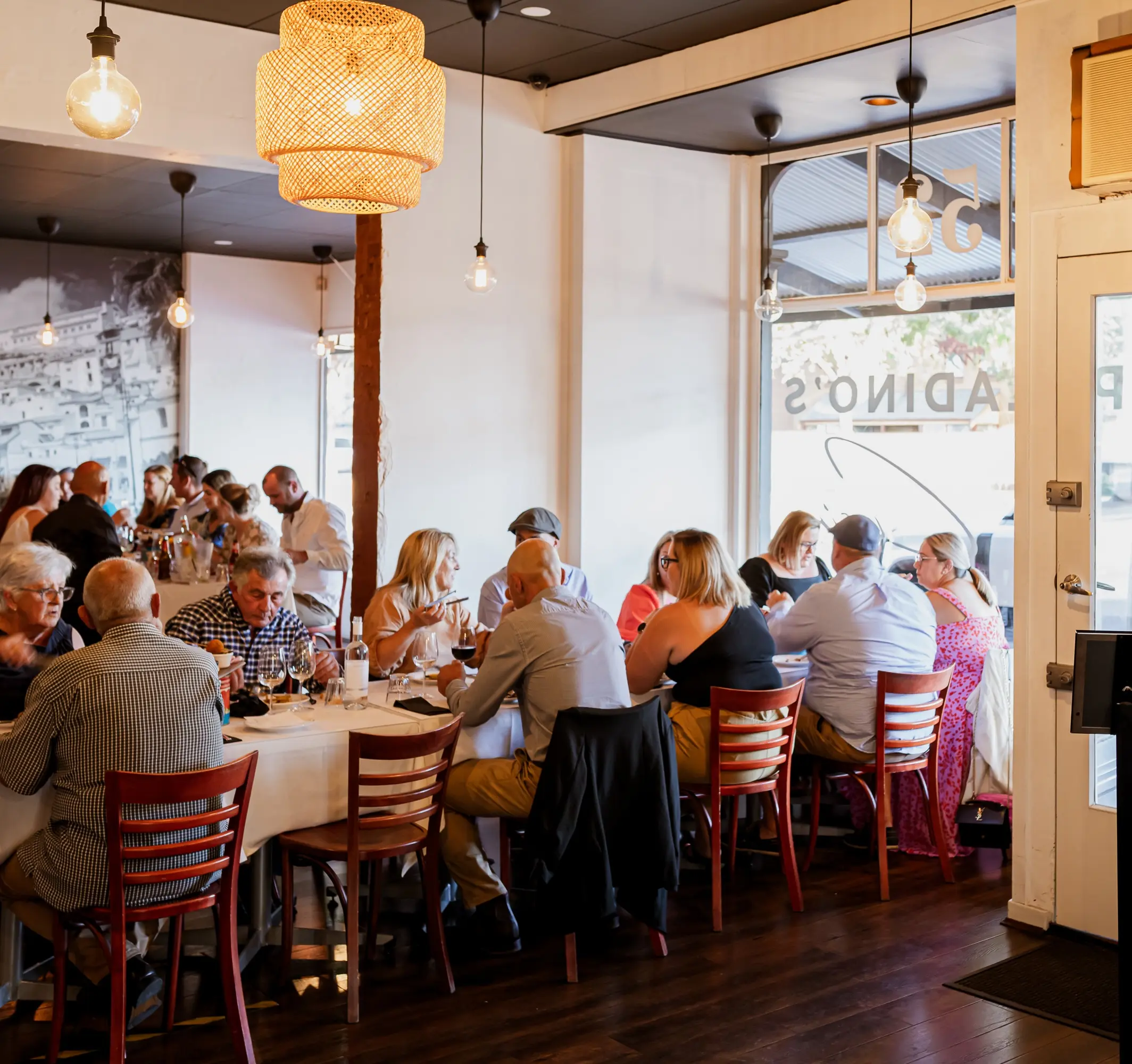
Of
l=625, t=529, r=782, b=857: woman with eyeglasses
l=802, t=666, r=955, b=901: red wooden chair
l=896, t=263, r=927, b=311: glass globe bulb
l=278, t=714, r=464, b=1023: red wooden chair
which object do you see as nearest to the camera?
l=278, t=714, r=464, b=1023: red wooden chair

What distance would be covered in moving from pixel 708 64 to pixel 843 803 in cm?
371

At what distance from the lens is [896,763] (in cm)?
527

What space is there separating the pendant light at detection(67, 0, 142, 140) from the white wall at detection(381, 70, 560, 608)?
3077 millimetres

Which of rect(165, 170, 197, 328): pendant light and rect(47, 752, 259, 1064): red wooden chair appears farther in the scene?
rect(165, 170, 197, 328): pendant light

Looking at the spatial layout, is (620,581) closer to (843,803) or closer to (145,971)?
(843,803)

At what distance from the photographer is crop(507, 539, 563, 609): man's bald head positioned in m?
4.48

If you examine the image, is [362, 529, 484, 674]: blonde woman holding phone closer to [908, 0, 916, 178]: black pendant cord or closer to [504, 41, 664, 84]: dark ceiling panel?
[908, 0, 916, 178]: black pendant cord

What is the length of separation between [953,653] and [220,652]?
323 centimetres

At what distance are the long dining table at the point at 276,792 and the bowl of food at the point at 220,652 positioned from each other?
0.31 meters

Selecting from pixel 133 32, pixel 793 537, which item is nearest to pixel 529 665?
pixel 793 537

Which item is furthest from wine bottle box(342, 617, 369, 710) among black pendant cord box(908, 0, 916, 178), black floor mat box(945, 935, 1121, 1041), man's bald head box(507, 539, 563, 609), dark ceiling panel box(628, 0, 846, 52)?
dark ceiling panel box(628, 0, 846, 52)

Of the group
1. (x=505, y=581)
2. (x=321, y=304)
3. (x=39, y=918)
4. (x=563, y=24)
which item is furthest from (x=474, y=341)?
(x=321, y=304)

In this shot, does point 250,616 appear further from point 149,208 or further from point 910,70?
point 149,208

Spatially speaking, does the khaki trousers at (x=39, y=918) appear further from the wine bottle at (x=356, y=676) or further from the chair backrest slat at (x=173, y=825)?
the wine bottle at (x=356, y=676)
